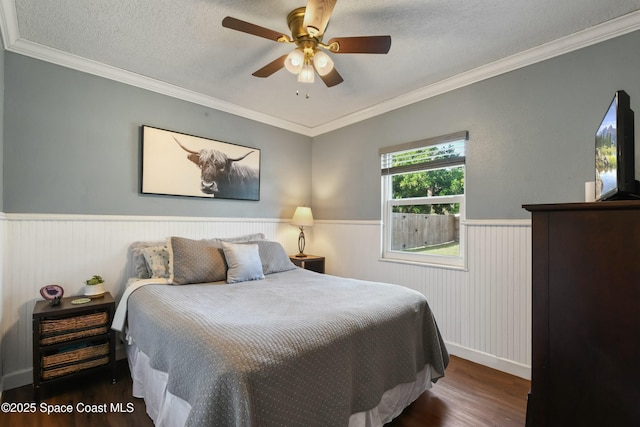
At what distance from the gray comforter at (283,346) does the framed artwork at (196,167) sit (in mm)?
1141

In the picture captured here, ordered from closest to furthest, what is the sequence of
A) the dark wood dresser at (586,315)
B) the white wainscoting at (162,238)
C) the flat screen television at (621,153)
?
1. the dark wood dresser at (586,315)
2. the flat screen television at (621,153)
3. the white wainscoting at (162,238)

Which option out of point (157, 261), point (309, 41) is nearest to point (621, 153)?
point (309, 41)

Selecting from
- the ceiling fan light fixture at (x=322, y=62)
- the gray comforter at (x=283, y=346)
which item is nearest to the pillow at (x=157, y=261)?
the gray comforter at (x=283, y=346)

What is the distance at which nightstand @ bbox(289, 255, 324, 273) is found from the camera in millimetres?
3492

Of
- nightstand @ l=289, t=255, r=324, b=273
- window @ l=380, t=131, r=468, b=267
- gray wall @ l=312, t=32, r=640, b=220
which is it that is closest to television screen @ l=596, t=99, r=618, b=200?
gray wall @ l=312, t=32, r=640, b=220

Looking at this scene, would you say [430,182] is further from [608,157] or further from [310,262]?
[608,157]

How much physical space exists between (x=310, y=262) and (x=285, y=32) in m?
2.41

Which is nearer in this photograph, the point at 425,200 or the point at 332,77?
the point at 332,77

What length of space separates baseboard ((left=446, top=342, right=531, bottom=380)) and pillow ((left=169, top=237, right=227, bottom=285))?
7.18ft

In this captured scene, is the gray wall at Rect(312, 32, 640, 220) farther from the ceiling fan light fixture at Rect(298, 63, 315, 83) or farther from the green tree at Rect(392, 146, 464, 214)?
the ceiling fan light fixture at Rect(298, 63, 315, 83)

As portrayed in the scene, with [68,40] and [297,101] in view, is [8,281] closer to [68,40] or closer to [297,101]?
[68,40]

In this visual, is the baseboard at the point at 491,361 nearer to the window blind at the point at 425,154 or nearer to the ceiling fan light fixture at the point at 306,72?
the window blind at the point at 425,154

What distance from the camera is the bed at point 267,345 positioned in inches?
41.9

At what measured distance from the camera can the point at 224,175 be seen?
3225mm
